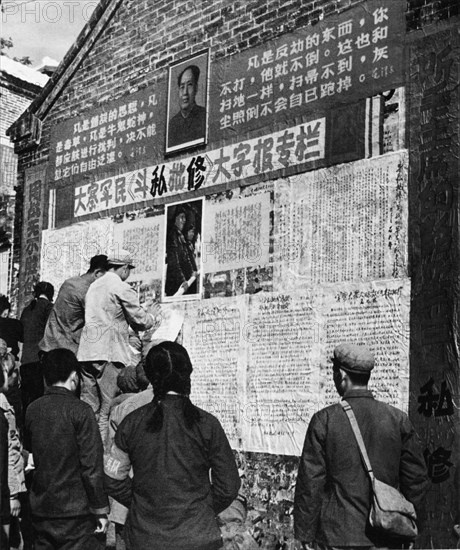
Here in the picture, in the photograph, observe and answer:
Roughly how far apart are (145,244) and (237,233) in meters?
1.43

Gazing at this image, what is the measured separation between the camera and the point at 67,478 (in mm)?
4863

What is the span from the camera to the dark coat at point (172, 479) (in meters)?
3.94

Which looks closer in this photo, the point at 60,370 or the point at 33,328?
the point at 60,370

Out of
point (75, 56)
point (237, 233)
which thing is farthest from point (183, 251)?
point (75, 56)

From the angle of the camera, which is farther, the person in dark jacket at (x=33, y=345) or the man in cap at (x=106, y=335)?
the person in dark jacket at (x=33, y=345)

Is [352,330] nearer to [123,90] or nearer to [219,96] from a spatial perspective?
[219,96]

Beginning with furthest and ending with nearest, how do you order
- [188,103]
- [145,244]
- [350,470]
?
1. [145,244]
2. [188,103]
3. [350,470]

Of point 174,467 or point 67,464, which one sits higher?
point 174,467

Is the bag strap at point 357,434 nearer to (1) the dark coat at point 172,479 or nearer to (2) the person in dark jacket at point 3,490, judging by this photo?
(1) the dark coat at point 172,479

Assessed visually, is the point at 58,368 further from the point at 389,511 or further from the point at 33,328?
the point at 33,328

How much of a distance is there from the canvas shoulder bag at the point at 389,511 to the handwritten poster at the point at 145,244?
15.1 ft

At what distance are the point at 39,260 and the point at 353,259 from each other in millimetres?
4990

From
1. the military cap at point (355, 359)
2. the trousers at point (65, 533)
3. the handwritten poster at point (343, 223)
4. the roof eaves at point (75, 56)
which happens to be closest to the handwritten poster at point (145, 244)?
the handwritten poster at point (343, 223)

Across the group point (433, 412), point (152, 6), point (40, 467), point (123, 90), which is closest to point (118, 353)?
point (40, 467)
